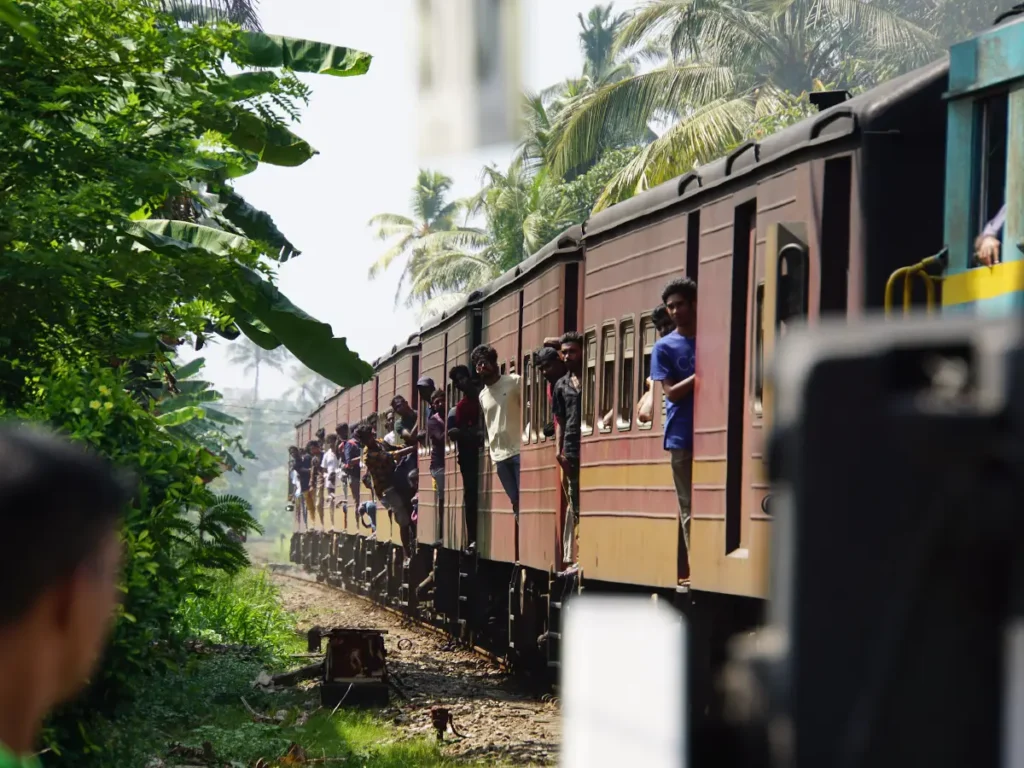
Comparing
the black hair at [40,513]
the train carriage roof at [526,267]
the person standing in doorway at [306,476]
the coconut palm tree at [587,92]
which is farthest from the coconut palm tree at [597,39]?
the black hair at [40,513]

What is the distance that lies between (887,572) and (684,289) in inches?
328

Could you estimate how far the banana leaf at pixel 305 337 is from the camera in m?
11.1

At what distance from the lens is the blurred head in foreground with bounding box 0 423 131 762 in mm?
1399

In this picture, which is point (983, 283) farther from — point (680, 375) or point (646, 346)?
point (646, 346)

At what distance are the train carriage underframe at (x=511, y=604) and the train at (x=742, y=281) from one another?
0.03 meters

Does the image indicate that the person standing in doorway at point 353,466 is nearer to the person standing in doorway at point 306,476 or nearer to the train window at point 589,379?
the person standing in doorway at point 306,476

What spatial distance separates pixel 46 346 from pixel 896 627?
25.1 feet

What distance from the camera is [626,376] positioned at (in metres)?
10.6

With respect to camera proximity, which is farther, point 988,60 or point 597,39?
point 597,39

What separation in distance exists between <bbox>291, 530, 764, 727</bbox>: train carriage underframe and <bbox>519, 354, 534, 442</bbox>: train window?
116cm

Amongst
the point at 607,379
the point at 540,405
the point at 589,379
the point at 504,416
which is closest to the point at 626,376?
the point at 607,379

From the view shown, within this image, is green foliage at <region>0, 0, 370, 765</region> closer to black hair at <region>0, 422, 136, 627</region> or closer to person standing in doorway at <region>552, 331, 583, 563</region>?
person standing in doorway at <region>552, 331, 583, 563</region>

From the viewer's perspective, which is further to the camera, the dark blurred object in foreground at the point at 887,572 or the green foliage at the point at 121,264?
the green foliage at the point at 121,264

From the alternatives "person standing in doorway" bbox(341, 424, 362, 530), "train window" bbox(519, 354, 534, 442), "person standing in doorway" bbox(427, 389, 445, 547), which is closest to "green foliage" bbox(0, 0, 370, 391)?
"train window" bbox(519, 354, 534, 442)
